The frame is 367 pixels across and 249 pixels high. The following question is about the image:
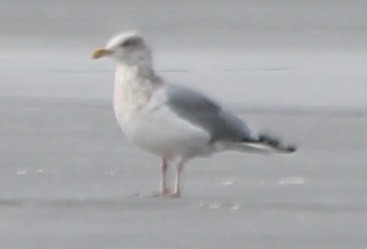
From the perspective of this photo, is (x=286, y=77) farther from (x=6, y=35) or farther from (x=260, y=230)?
(x=260, y=230)

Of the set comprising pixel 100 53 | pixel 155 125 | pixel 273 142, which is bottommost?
pixel 273 142

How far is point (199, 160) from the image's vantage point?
10.8 metres

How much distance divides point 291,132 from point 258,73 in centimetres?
292

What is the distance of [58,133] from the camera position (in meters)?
11.6

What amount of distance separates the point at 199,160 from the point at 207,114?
124cm

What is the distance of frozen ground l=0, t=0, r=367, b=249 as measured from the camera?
8406mm

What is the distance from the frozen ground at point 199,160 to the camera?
27.6 feet

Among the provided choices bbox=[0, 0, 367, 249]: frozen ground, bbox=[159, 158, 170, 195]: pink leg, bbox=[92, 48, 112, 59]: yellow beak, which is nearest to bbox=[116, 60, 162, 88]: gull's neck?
bbox=[92, 48, 112, 59]: yellow beak

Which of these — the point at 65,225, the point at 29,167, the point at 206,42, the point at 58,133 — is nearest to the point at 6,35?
the point at 206,42

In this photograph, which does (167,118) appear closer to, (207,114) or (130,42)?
(207,114)

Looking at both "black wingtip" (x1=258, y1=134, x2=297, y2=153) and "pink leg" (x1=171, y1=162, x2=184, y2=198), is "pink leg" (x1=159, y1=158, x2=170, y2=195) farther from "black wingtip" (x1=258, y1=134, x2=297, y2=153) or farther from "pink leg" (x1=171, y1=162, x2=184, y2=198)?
"black wingtip" (x1=258, y1=134, x2=297, y2=153)

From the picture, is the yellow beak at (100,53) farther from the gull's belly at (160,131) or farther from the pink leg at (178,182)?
the pink leg at (178,182)

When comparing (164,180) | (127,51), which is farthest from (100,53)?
(164,180)

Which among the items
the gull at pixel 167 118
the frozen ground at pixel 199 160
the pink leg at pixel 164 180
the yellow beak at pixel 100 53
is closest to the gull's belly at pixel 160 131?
the gull at pixel 167 118
